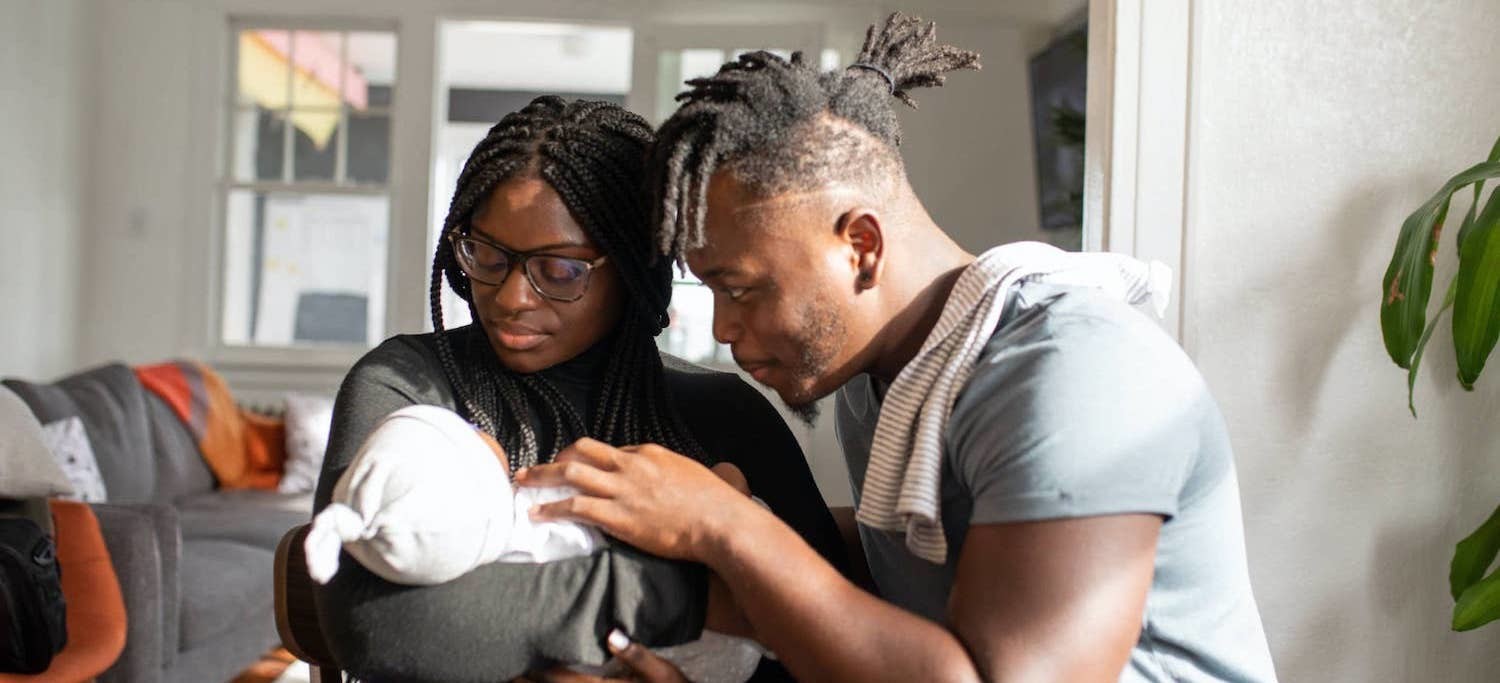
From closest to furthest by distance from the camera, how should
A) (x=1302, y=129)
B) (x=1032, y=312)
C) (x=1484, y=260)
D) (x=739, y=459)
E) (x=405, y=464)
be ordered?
1. (x=405, y=464)
2. (x=1032, y=312)
3. (x=739, y=459)
4. (x=1484, y=260)
5. (x=1302, y=129)

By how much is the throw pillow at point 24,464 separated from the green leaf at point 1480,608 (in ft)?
8.23

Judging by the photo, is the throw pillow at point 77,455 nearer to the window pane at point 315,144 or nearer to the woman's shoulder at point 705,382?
the window pane at point 315,144

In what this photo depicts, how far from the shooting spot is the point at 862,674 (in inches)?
40.8

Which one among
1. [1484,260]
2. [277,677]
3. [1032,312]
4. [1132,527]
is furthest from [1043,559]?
[277,677]

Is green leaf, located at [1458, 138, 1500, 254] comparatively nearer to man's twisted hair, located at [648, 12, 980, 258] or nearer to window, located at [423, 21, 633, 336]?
man's twisted hair, located at [648, 12, 980, 258]

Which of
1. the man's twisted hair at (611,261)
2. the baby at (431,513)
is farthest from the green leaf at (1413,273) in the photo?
the baby at (431,513)

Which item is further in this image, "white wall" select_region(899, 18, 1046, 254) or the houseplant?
"white wall" select_region(899, 18, 1046, 254)

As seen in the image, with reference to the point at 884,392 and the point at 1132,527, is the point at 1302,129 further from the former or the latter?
the point at 1132,527

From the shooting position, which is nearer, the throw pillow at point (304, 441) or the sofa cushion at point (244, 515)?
the sofa cushion at point (244, 515)

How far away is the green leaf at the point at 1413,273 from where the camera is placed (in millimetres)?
1689

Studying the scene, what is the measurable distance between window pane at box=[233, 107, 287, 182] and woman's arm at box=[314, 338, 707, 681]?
6.12 meters

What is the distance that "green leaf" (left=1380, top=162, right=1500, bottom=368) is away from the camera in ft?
5.54

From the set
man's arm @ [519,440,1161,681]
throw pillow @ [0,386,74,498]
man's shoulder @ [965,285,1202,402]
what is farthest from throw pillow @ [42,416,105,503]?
man's shoulder @ [965,285,1202,402]

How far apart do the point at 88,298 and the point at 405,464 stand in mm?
6491
